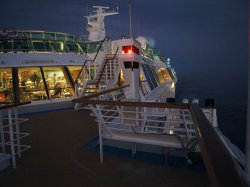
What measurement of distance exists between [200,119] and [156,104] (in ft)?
3.56

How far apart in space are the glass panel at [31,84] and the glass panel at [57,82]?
41cm

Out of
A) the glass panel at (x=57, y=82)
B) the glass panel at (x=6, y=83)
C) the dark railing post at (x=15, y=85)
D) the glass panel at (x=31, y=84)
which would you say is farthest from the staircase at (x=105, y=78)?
the glass panel at (x=6, y=83)

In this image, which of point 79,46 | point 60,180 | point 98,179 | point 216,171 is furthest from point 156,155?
point 79,46

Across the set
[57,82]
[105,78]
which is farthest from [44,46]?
[105,78]

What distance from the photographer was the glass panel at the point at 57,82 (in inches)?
447

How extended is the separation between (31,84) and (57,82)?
1543mm

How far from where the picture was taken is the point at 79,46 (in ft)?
45.7

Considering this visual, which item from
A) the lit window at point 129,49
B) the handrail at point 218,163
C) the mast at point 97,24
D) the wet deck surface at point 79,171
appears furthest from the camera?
the mast at point 97,24

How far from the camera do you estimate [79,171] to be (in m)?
3.73

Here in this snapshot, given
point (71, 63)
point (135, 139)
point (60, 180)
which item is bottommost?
point (60, 180)

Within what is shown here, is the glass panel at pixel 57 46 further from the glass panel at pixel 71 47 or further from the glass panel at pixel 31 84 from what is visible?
the glass panel at pixel 31 84

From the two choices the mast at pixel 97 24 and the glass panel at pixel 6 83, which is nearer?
the glass panel at pixel 6 83

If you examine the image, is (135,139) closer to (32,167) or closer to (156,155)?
(156,155)

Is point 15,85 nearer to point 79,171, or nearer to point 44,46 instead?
point 44,46
